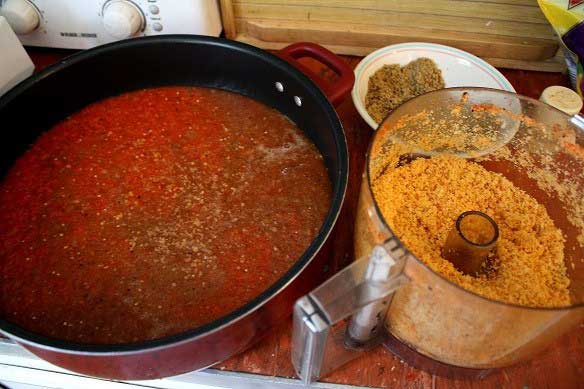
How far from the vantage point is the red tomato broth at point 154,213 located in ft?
2.06

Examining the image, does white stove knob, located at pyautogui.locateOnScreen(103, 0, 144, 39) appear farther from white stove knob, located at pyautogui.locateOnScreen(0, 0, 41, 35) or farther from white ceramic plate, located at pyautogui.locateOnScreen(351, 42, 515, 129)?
white ceramic plate, located at pyautogui.locateOnScreen(351, 42, 515, 129)

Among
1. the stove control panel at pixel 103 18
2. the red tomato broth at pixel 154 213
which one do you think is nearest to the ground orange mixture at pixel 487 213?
the red tomato broth at pixel 154 213

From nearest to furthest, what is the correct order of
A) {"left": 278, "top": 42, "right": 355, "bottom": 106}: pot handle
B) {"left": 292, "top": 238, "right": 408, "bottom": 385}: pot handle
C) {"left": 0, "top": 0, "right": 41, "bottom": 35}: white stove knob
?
{"left": 292, "top": 238, "right": 408, "bottom": 385}: pot handle → {"left": 278, "top": 42, "right": 355, "bottom": 106}: pot handle → {"left": 0, "top": 0, "right": 41, "bottom": 35}: white stove knob

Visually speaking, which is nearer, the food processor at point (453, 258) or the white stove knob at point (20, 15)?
the food processor at point (453, 258)

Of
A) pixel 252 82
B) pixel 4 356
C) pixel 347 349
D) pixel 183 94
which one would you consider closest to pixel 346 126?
pixel 252 82

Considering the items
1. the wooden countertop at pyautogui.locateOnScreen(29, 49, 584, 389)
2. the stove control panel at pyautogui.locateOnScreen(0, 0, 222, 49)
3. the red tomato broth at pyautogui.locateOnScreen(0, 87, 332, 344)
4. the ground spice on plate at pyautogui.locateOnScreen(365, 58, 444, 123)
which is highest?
the stove control panel at pyautogui.locateOnScreen(0, 0, 222, 49)

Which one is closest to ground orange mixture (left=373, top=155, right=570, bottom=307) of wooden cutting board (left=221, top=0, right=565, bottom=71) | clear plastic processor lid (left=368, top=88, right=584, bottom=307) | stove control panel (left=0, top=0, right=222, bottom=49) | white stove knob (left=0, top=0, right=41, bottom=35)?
clear plastic processor lid (left=368, top=88, right=584, bottom=307)

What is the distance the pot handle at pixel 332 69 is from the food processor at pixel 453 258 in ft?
0.42

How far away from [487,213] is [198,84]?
0.53 metres

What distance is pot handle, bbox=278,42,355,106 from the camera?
741 millimetres

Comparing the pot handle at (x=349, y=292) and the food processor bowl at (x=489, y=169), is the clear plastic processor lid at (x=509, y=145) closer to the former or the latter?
the food processor bowl at (x=489, y=169)

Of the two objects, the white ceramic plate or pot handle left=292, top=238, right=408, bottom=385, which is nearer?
pot handle left=292, top=238, right=408, bottom=385

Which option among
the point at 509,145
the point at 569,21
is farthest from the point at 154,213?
the point at 569,21

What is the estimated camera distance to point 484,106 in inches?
26.9
